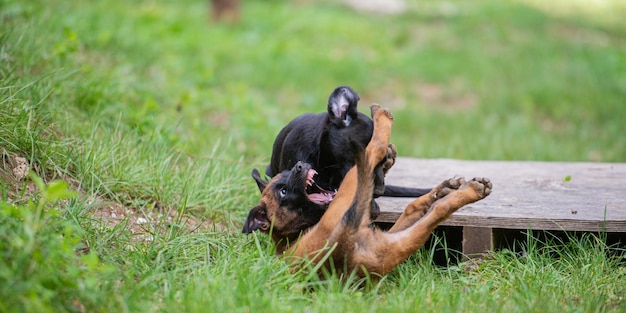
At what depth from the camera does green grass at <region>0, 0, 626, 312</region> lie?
2938 millimetres

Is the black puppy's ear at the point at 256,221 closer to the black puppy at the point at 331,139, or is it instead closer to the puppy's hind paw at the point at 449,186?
the black puppy at the point at 331,139

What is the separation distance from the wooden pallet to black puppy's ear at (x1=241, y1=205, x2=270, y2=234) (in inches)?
27.1

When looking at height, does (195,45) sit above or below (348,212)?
above

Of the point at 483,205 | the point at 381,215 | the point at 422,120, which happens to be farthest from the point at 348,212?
the point at 422,120

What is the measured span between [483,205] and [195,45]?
632 cm

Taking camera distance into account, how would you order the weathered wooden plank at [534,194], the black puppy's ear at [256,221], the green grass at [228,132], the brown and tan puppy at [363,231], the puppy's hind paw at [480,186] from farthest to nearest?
the weathered wooden plank at [534,194] < the black puppy's ear at [256,221] < the puppy's hind paw at [480,186] < the brown and tan puppy at [363,231] < the green grass at [228,132]

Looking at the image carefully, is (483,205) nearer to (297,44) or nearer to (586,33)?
(297,44)

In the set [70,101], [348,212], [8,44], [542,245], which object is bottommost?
[542,245]

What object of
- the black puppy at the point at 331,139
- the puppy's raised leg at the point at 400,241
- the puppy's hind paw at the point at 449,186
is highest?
the black puppy at the point at 331,139

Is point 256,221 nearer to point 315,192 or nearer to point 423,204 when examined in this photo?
point 315,192

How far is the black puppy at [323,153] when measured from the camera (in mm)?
3635

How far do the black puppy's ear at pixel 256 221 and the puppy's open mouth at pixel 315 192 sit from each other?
0.28m

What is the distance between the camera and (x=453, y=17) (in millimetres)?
14352

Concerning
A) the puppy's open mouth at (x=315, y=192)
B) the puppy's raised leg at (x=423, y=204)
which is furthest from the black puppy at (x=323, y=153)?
the puppy's raised leg at (x=423, y=204)
